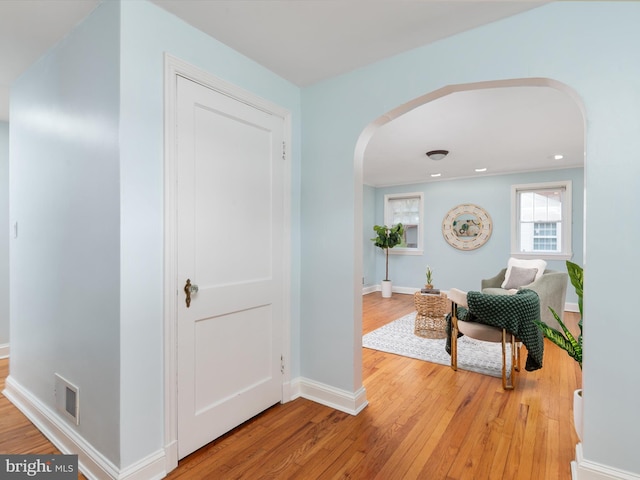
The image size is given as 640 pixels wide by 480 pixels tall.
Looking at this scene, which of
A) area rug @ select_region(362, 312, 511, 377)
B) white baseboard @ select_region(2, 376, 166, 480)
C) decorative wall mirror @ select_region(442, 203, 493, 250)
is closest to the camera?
white baseboard @ select_region(2, 376, 166, 480)

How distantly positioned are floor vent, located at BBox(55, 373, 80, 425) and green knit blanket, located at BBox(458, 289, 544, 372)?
285cm

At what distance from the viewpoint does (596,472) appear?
5.18ft

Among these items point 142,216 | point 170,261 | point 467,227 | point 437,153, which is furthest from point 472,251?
point 142,216

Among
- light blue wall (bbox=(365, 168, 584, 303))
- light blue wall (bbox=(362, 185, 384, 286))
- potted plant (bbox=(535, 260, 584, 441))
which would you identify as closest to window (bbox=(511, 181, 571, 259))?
light blue wall (bbox=(365, 168, 584, 303))

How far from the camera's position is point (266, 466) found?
182cm

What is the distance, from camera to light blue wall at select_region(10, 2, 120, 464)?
164cm

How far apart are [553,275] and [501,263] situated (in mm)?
2380

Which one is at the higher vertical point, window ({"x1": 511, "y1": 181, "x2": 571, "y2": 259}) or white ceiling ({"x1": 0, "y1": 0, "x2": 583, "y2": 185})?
Result: white ceiling ({"x1": 0, "y1": 0, "x2": 583, "y2": 185})

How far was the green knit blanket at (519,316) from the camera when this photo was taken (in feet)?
8.73

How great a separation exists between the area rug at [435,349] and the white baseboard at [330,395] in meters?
1.29

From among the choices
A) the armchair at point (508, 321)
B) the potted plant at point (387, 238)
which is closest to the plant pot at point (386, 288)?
the potted plant at point (387, 238)

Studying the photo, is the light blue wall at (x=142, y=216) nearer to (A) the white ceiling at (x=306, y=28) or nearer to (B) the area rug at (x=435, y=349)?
(A) the white ceiling at (x=306, y=28)

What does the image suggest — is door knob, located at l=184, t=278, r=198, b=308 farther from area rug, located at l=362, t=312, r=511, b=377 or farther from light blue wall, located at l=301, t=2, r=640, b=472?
area rug, located at l=362, t=312, r=511, b=377

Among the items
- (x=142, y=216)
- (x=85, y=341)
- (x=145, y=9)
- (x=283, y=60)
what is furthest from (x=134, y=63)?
(x=85, y=341)
